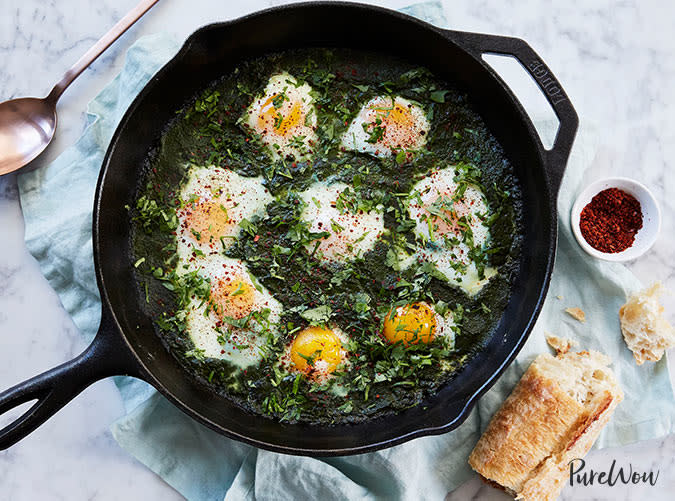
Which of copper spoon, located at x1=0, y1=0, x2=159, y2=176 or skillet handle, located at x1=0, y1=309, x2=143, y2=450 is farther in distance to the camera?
copper spoon, located at x1=0, y1=0, x2=159, y2=176

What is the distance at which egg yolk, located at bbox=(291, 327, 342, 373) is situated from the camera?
3.95 m

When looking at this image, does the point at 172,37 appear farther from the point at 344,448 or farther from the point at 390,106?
the point at 344,448

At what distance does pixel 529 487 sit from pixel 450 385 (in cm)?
74

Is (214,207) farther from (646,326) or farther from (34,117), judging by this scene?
(646,326)

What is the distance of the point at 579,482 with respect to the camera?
429cm

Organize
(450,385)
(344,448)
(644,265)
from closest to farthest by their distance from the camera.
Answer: (344,448)
(450,385)
(644,265)

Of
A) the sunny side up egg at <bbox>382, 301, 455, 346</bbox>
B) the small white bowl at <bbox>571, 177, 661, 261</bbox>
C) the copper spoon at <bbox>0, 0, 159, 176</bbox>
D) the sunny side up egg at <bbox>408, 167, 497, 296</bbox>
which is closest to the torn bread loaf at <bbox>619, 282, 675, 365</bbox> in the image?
the small white bowl at <bbox>571, 177, 661, 261</bbox>

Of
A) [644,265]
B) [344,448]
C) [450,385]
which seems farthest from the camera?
[644,265]

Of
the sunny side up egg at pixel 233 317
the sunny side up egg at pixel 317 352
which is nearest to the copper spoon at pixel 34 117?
the sunny side up egg at pixel 233 317

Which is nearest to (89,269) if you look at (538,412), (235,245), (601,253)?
(235,245)

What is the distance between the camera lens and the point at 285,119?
4125mm

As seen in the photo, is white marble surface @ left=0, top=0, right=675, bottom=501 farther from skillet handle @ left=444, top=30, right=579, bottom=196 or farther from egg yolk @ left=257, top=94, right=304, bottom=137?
egg yolk @ left=257, top=94, right=304, bottom=137

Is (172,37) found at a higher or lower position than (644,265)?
higher

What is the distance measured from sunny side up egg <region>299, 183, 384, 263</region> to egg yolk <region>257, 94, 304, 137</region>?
0.41 metres
